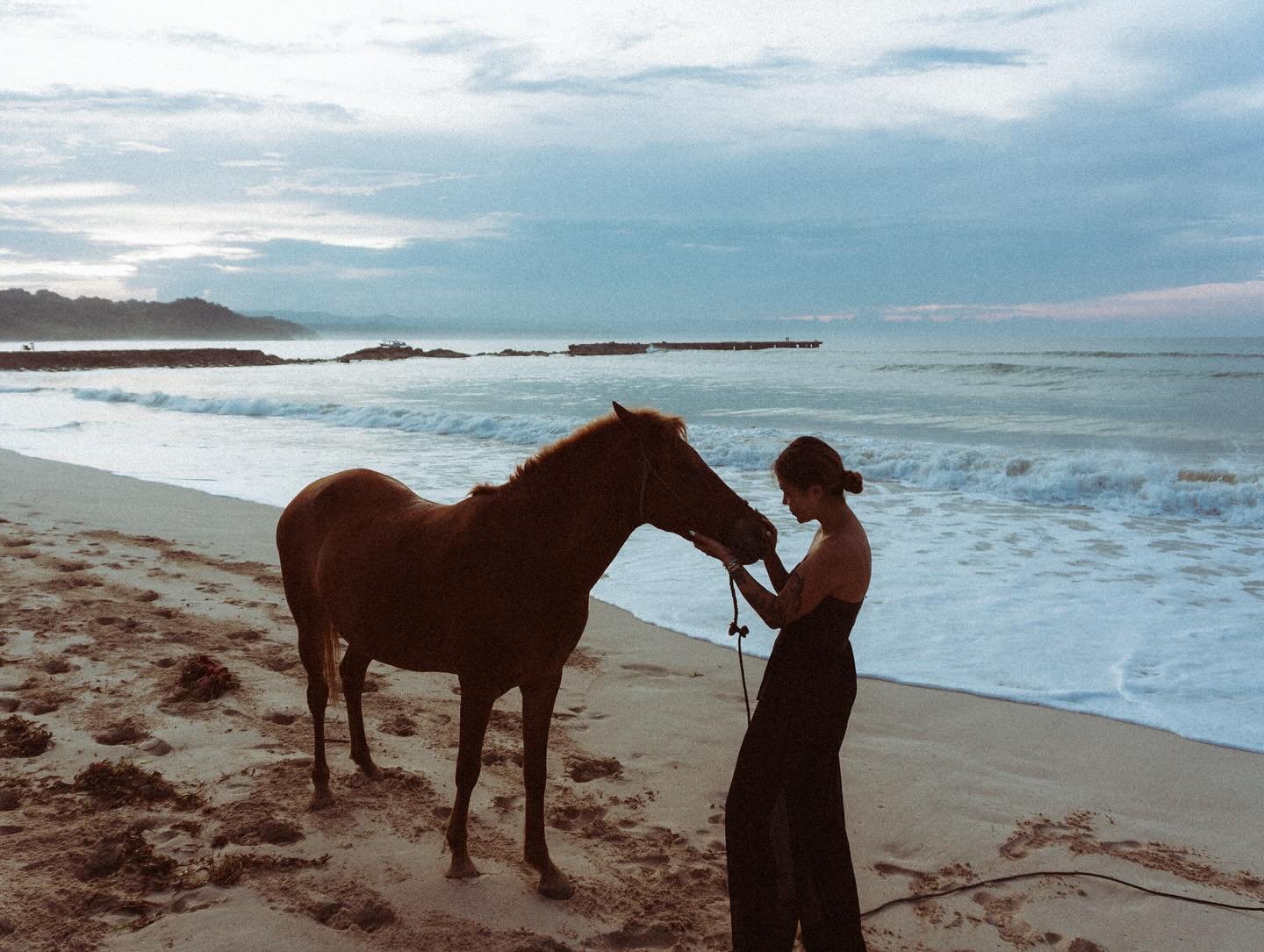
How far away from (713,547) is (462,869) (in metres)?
1.55

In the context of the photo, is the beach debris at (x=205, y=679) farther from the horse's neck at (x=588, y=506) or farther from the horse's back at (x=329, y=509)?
the horse's neck at (x=588, y=506)

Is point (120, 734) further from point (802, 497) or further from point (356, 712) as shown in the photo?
point (802, 497)

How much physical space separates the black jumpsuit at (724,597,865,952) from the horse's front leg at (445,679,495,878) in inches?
38.5

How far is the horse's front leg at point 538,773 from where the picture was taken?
9.73ft

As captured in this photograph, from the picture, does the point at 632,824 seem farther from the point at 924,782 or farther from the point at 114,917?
the point at 114,917

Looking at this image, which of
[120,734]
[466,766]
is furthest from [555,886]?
[120,734]

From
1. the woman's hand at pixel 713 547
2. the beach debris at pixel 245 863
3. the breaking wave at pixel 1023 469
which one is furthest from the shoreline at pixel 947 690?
the breaking wave at pixel 1023 469

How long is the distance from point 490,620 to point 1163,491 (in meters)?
10.8

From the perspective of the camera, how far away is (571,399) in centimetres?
2861

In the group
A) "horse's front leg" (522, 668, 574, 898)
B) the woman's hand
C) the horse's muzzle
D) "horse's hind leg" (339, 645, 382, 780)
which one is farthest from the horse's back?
the horse's muzzle

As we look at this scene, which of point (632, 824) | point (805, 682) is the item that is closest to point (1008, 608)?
point (632, 824)

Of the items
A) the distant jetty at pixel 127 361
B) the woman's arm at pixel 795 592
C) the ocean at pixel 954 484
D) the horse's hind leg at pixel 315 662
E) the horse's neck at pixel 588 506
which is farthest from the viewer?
the distant jetty at pixel 127 361

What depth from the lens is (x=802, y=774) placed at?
8.39ft

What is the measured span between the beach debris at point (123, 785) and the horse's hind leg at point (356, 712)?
0.66 m
